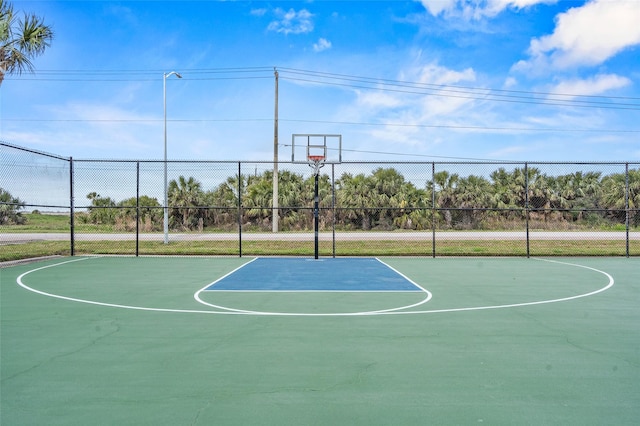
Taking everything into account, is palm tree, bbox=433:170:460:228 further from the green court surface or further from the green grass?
the green court surface

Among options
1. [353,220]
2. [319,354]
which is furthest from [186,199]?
[319,354]

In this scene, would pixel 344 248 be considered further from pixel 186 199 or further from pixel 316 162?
pixel 186 199

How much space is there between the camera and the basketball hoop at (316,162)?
47.3ft

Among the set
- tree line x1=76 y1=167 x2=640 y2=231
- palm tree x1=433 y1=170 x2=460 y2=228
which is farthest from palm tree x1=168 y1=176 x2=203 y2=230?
palm tree x1=433 y1=170 x2=460 y2=228

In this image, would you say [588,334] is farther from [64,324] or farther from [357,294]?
[64,324]

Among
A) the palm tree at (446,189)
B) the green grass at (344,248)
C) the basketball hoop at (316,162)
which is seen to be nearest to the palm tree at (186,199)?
the green grass at (344,248)

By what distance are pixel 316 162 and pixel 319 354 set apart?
10.2 metres

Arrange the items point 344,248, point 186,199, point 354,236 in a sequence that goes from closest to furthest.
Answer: point 344,248 → point 354,236 → point 186,199

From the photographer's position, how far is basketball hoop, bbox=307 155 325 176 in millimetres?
14416

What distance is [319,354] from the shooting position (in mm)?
4703

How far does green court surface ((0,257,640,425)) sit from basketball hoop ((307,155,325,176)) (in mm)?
5799

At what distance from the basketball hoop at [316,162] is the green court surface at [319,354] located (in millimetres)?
5799

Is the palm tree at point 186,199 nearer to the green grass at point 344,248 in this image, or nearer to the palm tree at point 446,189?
the green grass at point 344,248

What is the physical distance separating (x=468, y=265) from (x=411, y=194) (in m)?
10.3
